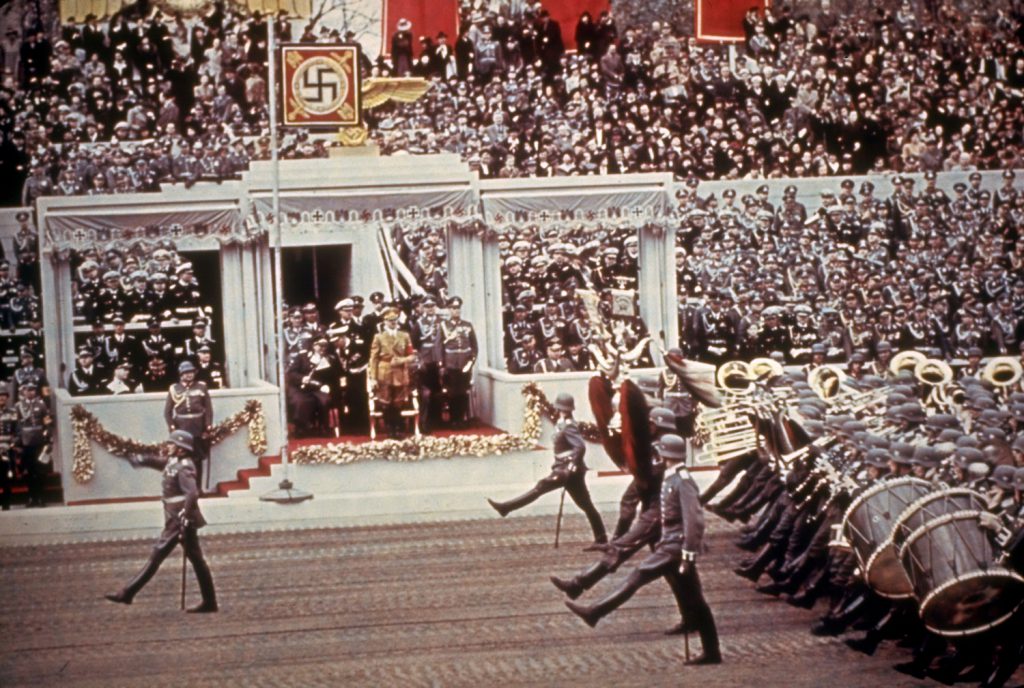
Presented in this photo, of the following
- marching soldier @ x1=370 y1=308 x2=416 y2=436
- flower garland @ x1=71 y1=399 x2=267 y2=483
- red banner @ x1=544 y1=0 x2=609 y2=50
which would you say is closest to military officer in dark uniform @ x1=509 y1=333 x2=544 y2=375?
marching soldier @ x1=370 y1=308 x2=416 y2=436

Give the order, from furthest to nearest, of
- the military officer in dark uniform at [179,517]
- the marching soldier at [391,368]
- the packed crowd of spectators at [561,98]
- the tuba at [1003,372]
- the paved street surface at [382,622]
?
the tuba at [1003,372]
the marching soldier at [391,368]
the packed crowd of spectators at [561,98]
the military officer in dark uniform at [179,517]
the paved street surface at [382,622]

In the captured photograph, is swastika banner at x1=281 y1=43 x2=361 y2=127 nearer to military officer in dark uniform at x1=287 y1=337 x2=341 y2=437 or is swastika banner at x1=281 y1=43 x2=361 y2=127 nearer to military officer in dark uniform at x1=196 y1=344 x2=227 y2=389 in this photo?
military officer in dark uniform at x1=287 y1=337 x2=341 y2=437

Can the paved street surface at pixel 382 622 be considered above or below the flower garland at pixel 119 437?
below

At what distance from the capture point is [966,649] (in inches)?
297

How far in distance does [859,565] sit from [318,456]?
2.54 metres

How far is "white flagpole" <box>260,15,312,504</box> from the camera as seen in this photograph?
313 inches

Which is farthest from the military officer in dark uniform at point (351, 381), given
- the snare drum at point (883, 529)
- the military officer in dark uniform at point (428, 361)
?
the snare drum at point (883, 529)

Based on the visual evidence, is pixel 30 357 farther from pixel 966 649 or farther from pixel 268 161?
pixel 966 649

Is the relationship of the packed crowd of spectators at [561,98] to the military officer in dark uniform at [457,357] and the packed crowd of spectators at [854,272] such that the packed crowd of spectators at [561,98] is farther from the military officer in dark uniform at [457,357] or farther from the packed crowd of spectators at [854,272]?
the military officer in dark uniform at [457,357]

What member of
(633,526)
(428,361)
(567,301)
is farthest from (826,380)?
(428,361)

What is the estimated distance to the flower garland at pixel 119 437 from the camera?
789cm

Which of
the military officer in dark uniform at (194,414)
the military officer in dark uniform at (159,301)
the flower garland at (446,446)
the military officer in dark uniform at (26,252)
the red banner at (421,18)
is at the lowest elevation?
the flower garland at (446,446)

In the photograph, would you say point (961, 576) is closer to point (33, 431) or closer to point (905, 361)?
point (905, 361)

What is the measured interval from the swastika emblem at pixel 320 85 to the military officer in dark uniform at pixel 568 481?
5.99 feet
